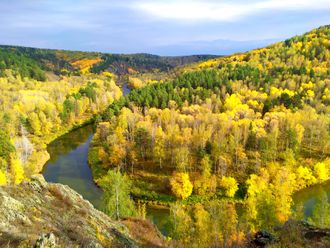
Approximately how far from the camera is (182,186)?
7900 centimetres

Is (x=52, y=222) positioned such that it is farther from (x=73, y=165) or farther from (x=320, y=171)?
(x=73, y=165)

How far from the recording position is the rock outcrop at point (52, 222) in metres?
19.3

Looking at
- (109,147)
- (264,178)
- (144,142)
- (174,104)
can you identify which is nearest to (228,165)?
(264,178)

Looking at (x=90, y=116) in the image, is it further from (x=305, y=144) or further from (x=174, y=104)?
(x=305, y=144)

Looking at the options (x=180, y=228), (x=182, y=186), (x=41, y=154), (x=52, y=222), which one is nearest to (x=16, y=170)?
(x=41, y=154)

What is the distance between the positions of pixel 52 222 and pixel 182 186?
56.9 m

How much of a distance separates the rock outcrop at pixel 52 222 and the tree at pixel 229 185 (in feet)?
159

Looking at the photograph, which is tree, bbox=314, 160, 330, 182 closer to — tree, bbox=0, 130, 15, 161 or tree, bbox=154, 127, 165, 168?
tree, bbox=154, 127, 165, 168

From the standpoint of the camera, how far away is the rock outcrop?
63.3ft

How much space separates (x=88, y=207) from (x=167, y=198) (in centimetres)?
4925

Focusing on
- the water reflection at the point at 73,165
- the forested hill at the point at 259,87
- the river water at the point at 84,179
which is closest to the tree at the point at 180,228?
the river water at the point at 84,179

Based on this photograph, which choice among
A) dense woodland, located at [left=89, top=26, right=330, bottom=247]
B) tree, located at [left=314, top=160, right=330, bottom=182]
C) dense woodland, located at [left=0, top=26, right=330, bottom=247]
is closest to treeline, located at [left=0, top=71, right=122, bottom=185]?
dense woodland, located at [left=0, top=26, right=330, bottom=247]

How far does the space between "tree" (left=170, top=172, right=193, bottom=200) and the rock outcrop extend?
149 ft

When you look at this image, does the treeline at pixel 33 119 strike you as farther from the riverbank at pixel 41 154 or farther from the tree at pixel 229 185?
the tree at pixel 229 185
